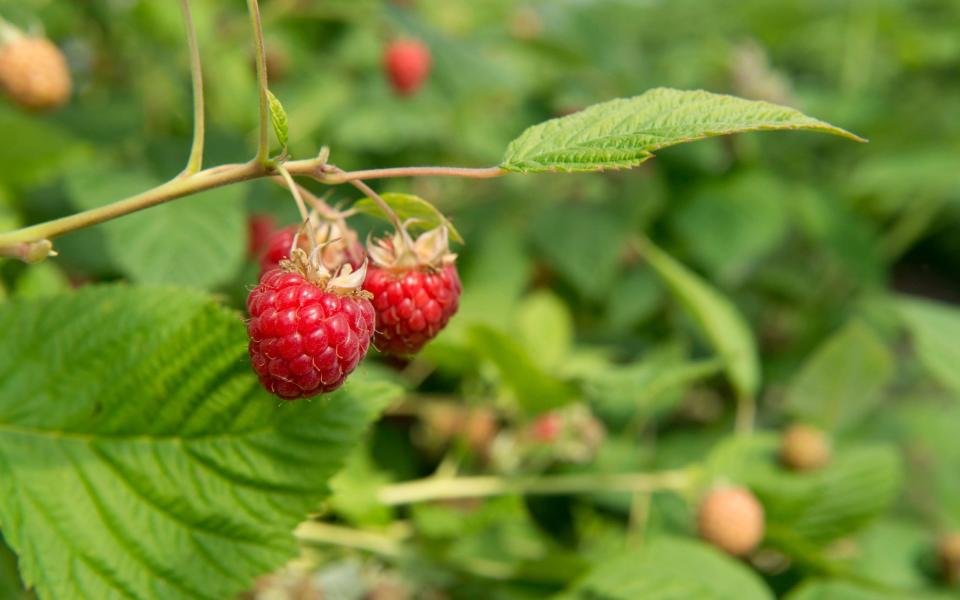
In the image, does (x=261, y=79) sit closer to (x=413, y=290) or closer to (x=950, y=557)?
(x=413, y=290)

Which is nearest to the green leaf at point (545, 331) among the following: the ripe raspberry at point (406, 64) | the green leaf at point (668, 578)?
the green leaf at point (668, 578)

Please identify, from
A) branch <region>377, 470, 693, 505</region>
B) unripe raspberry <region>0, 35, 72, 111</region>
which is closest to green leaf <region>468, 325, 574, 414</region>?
branch <region>377, 470, 693, 505</region>

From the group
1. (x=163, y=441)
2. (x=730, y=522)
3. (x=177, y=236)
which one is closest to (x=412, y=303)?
(x=163, y=441)

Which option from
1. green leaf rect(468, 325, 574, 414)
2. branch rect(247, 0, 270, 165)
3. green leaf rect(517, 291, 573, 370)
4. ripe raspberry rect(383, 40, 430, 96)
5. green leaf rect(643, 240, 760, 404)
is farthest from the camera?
ripe raspberry rect(383, 40, 430, 96)

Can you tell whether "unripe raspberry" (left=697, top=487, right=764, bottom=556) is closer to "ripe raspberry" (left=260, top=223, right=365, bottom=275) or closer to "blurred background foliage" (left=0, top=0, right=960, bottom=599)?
"blurred background foliage" (left=0, top=0, right=960, bottom=599)

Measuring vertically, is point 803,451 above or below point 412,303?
below

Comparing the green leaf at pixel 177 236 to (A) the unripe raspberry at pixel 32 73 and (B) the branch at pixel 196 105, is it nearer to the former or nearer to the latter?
(A) the unripe raspberry at pixel 32 73
